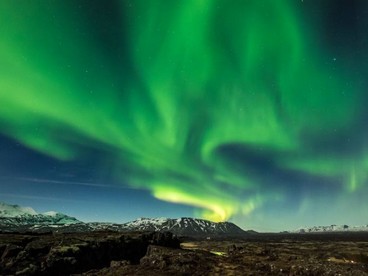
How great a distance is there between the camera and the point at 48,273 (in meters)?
49.6

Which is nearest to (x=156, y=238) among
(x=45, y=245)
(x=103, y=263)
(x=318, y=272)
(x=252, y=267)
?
(x=103, y=263)

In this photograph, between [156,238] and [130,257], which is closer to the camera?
[130,257]

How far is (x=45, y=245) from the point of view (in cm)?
5600

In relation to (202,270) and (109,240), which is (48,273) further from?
(202,270)

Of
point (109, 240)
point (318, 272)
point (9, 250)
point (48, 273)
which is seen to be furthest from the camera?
point (109, 240)

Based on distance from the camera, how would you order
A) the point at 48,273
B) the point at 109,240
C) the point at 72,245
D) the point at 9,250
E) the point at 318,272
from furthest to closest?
1. the point at 109,240
2. the point at 72,245
3. the point at 9,250
4. the point at 48,273
5. the point at 318,272

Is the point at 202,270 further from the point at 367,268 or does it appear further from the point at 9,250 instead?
the point at 9,250

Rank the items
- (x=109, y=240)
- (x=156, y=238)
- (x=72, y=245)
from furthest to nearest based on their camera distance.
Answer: (x=156, y=238), (x=109, y=240), (x=72, y=245)

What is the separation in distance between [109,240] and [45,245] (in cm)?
1237

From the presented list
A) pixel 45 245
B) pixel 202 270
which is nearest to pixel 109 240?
pixel 45 245

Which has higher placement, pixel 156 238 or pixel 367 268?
pixel 156 238

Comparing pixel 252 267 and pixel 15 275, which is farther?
pixel 252 267

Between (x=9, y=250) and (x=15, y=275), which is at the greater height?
(x=9, y=250)

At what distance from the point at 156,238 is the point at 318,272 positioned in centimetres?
4130
